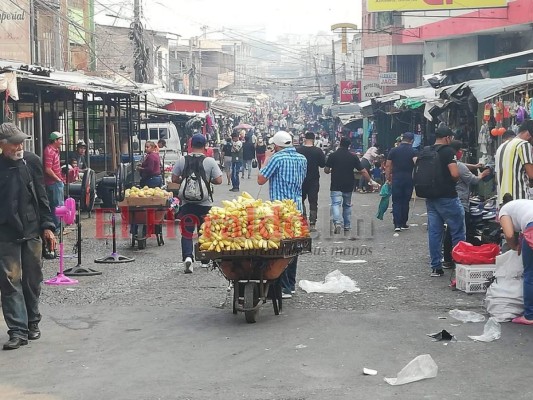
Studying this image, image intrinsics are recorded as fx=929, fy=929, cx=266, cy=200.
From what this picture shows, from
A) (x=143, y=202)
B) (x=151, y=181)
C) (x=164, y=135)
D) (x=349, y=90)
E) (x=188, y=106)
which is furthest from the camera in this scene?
(x=349, y=90)

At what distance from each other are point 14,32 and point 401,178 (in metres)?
15.9

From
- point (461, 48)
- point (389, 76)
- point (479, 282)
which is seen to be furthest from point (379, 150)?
point (479, 282)

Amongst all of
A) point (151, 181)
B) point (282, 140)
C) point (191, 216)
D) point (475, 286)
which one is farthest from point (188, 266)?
point (151, 181)

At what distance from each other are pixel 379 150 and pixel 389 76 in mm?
11267

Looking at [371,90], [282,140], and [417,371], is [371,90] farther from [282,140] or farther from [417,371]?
[417,371]

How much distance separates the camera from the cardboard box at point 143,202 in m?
14.8

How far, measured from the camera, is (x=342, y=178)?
16.7 m

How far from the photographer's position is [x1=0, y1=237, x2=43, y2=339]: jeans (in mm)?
8086

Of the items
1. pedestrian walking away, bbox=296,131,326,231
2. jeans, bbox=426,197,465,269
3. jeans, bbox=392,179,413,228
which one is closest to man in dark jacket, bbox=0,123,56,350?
jeans, bbox=426,197,465,269

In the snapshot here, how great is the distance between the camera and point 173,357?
7711 millimetres

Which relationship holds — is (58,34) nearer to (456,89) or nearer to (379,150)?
(379,150)

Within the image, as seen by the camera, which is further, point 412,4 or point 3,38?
point 412,4

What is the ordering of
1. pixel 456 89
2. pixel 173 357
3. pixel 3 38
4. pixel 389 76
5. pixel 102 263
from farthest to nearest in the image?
1. pixel 389 76
2. pixel 3 38
3. pixel 456 89
4. pixel 102 263
5. pixel 173 357

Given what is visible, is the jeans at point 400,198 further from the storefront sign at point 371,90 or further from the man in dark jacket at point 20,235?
the storefront sign at point 371,90
